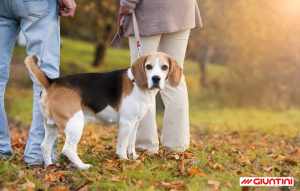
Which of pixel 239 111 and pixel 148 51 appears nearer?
pixel 148 51

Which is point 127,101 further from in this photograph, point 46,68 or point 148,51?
point 46,68

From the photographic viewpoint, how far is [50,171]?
3.04 metres

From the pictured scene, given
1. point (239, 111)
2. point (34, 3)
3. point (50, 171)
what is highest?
point (34, 3)

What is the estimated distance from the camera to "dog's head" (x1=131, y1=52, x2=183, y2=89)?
3.08 meters

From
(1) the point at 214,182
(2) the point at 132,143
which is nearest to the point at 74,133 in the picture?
(2) the point at 132,143

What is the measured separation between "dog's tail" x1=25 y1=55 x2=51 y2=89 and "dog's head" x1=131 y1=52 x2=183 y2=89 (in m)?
0.98

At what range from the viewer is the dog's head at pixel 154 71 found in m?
3.08

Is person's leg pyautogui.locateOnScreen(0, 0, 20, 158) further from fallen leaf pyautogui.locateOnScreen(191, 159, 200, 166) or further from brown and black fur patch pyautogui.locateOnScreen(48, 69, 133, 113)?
fallen leaf pyautogui.locateOnScreen(191, 159, 200, 166)

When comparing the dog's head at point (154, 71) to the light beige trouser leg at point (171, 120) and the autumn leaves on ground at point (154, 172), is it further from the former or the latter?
the autumn leaves on ground at point (154, 172)

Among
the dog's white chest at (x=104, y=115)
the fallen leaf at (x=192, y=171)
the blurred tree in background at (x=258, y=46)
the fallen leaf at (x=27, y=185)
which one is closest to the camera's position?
the fallen leaf at (x=27, y=185)

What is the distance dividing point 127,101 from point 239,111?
7.18 metres

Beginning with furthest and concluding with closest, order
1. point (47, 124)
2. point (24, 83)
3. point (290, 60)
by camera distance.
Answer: point (24, 83), point (290, 60), point (47, 124)

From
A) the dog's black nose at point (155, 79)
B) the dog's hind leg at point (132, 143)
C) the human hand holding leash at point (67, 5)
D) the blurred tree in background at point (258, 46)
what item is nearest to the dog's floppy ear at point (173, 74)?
the dog's black nose at point (155, 79)

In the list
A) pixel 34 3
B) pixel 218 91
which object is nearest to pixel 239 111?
pixel 218 91
